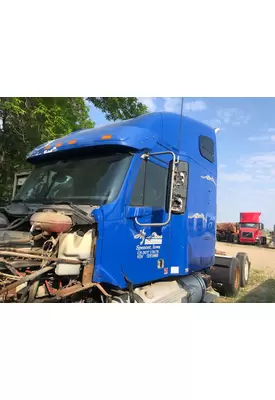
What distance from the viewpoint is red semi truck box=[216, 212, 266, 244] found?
20.2m

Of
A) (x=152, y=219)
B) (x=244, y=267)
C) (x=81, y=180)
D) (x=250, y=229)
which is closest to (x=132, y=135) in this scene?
(x=81, y=180)

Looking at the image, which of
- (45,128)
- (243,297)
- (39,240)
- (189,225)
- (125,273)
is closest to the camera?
(39,240)

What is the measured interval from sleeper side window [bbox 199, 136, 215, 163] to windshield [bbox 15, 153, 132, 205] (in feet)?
5.75

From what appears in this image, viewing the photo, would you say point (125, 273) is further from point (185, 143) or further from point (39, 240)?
point (185, 143)

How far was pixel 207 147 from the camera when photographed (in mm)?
4773

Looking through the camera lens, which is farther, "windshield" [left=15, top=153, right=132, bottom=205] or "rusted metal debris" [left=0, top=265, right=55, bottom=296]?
"windshield" [left=15, top=153, right=132, bottom=205]

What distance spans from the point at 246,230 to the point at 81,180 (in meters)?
19.1

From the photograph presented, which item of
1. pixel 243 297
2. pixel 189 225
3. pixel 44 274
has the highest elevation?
pixel 189 225

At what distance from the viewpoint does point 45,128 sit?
6.85 meters

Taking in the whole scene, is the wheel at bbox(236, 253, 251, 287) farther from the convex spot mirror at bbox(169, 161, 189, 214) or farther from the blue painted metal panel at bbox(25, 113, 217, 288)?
the convex spot mirror at bbox(169, 161, 189, 214)

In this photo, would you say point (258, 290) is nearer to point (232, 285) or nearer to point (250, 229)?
point (232, 285)

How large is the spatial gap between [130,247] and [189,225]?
1298mm

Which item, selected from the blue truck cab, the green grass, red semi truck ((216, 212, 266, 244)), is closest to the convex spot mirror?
the blue truck cab

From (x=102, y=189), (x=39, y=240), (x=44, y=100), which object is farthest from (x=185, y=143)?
(x=44, y=100)
